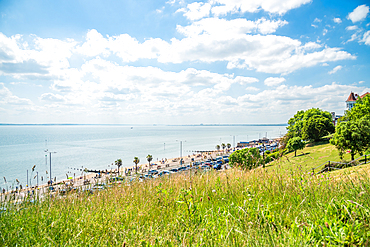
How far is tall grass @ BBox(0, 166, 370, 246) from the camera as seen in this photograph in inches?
87.9

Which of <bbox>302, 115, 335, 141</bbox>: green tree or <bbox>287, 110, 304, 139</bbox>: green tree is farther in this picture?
<bbox>287, 110, 304, 139</bbox>: green tree

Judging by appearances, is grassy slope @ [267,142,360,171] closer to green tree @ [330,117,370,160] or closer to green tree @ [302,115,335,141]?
green tree @ [330,117,370,160]

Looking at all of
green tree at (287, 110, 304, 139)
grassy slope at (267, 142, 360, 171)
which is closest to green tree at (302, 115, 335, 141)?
green tree at (287, 110, 304, 139)

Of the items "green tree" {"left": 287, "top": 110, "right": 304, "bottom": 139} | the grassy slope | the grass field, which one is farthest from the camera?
"green tree" {"left": 287, "top": 110, "right": 304, "bottom": 139}

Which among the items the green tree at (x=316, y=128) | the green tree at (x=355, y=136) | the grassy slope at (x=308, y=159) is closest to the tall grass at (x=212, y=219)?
the grassy slope at (x=308, y=159)

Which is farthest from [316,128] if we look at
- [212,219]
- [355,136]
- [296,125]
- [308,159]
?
[212,219]

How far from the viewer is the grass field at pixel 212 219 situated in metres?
2.22

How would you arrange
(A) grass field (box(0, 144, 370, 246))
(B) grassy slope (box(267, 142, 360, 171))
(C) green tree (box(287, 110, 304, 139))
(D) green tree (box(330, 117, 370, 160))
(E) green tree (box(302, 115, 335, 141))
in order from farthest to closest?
(C) green tree (box(287, 110, 304, 139))
(E) green tree (box(302, 115, 335, 141))
(D) green tree (box(330, 117, 370, 160))
(B) grassy slope (box(267, 142, 360, 171))
(A) grass field (box(0, 144, 370, 246))

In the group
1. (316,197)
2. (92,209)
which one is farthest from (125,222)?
(316,197)

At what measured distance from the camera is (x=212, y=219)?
124 inches

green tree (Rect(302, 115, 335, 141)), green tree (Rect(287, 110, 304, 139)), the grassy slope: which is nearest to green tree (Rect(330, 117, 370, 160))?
the grassy slope

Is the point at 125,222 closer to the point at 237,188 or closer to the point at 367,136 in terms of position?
the point at 237,188

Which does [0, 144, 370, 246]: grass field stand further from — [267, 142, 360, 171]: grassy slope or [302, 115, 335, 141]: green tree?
[302, 115, 335, 141]: green tree

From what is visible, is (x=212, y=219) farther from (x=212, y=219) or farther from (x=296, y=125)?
(x=296, y=125)
